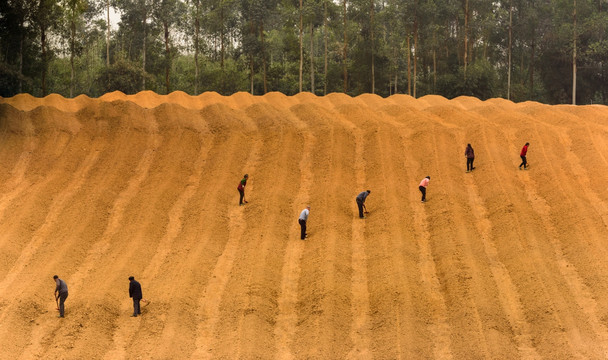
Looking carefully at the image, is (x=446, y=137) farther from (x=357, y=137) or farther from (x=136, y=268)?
(x=136, y=268)

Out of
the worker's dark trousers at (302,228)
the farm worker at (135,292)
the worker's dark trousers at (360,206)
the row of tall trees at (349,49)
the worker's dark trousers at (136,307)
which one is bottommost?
the worker's dark trousers at (136,307)

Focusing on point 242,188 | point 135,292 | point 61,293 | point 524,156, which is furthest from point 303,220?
point 524,156

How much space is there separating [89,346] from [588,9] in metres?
65.4

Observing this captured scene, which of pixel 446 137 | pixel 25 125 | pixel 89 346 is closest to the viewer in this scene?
pixel 89 346

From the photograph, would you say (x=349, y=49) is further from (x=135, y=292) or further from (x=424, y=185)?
(x=135, y=292)

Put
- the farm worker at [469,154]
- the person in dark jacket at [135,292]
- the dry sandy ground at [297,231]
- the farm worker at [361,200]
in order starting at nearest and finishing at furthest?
the dry sandy ground at [297,231] < the person in dark jacket at [135,292] < the farm worker at [361,200] < the farm worker at [469,154]

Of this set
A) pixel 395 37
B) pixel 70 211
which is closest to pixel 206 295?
pixel 70 211

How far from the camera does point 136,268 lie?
24109mm

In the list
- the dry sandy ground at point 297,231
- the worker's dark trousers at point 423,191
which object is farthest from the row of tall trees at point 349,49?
the worker's dark trousers at point 423,191

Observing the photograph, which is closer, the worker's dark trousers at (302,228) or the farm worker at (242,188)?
the worker's dark trousers at (302,228)

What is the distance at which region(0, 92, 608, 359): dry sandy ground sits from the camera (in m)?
20.3

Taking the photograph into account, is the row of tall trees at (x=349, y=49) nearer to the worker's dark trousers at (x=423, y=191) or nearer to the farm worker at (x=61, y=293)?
the worker's dark trousers at (x=423, y=191)

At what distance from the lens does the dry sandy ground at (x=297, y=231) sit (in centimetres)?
2028

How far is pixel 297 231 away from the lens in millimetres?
26844
